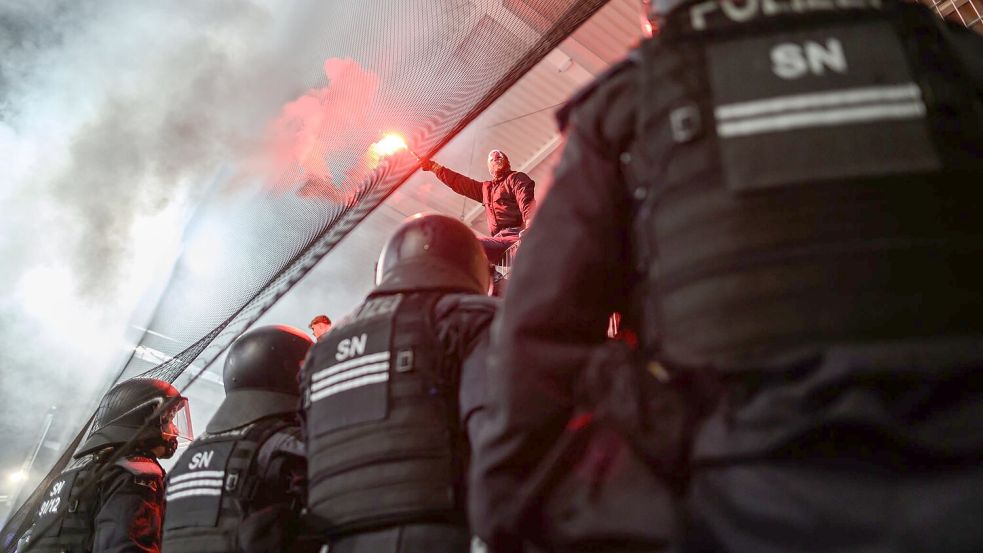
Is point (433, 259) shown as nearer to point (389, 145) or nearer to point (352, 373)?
point (352, 373)

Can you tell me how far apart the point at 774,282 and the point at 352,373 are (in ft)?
5.51

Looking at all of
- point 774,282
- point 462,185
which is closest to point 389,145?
point 462,185

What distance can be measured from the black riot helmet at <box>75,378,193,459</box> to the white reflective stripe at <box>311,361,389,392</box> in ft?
9.04

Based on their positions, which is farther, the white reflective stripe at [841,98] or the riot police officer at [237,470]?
the riot police officer at [237,470]

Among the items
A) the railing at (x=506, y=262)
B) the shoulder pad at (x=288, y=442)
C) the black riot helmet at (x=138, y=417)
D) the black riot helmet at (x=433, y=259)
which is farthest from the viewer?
the railing at (x=506, y=262)

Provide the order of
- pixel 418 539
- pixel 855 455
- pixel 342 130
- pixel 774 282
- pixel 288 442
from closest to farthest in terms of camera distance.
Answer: pixel 855 455, pixel 774 282, pixel 418 539, pixel 288 442, pixel 342 130

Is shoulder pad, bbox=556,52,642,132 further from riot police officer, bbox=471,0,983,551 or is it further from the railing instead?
the railing

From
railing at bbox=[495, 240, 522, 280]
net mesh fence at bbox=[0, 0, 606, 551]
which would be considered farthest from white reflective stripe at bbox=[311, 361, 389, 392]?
railing at bbox=[495, 240, 522, 280]

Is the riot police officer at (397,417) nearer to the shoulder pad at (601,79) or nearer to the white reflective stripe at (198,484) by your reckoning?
the white reflective stripe at (198,484)

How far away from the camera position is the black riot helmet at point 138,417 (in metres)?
4.74

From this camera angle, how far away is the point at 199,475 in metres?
3.32

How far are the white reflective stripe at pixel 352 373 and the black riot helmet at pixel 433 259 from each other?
0.37 m

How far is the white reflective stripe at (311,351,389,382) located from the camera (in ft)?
7.77

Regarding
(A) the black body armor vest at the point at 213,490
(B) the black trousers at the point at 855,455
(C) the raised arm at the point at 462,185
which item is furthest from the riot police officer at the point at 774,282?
(C) the raised arm at the point at 462,185
